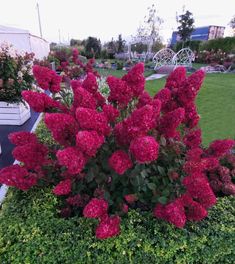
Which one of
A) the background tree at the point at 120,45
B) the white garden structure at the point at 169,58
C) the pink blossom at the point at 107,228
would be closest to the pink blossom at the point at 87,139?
the pink blossom at the point at 107,228

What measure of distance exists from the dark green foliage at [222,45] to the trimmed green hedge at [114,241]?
→ 838 inches

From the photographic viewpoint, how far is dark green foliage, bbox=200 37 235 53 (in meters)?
20.0

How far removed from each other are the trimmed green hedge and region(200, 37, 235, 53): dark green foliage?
69.8 ft

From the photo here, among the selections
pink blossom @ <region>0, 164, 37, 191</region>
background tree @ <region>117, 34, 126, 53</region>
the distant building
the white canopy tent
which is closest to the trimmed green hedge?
pink blossom @ <region>0, 164, 37, 191</region>

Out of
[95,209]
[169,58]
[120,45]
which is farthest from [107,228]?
[120,45]

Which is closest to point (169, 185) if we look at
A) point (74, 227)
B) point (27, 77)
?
point (74, 227)

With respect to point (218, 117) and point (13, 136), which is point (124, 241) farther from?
point (218, 117)

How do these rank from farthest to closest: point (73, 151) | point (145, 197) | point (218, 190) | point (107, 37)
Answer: point (107, 37)
point (218, 190)
point (145, 197)
point (73, 151)

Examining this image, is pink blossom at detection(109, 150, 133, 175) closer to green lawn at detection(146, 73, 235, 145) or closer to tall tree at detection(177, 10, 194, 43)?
green lawn at detection(146, 73, 235, 145)

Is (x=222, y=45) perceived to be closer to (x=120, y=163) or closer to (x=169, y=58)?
(x=169, y=58)

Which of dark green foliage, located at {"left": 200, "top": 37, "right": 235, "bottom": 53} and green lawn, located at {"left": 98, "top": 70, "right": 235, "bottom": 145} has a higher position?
dark green foliage, located at {"left": 200, "top": 37, "right": 235, "bottom": 53}

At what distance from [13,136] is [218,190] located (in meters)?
1.66

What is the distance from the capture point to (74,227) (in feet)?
5.04

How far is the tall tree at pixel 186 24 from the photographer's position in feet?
88.8
